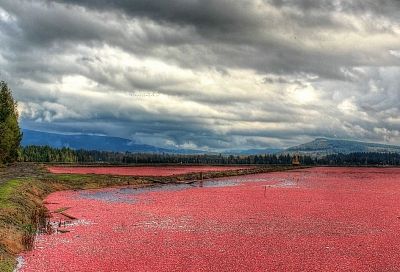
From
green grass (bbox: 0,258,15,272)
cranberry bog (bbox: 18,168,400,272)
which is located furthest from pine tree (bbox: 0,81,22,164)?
green grass (bbox: 0,258,15,272)

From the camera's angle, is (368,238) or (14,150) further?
(14,150)

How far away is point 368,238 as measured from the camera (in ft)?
93.7

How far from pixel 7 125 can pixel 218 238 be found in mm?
85678

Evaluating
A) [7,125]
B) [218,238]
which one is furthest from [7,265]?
[7,125]

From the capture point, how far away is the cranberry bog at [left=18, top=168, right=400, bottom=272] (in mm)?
21750

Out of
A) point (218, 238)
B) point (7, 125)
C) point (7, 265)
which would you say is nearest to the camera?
point (7, 265)

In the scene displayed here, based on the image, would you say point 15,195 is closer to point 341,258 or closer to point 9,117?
point 341,258

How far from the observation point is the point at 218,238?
28031 millimetres

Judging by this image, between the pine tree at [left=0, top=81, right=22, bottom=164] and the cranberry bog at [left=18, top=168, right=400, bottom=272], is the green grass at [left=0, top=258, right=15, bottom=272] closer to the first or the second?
the cranberry bog at [left=18, top=168, right=400, bottom=272]

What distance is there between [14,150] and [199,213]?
89.5 metres

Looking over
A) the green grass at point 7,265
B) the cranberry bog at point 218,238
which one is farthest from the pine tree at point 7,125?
the green grass at point 7,265

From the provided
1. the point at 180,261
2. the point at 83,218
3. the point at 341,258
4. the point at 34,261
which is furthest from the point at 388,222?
the point at 34,261

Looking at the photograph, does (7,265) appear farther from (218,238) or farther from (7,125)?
(7,125)

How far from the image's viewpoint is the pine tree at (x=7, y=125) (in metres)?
94.4
